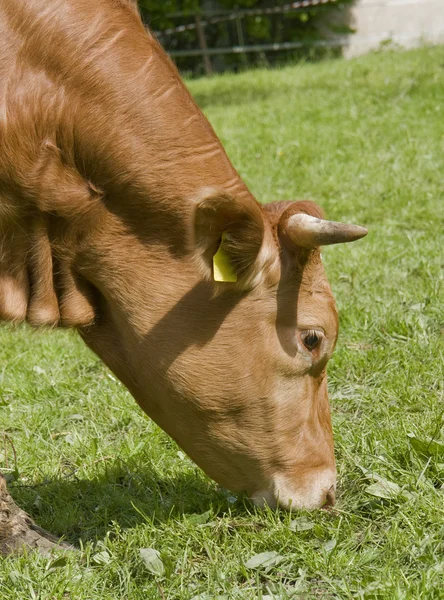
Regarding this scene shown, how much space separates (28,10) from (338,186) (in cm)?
585

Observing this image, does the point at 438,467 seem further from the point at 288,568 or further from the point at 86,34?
the point at 86,34

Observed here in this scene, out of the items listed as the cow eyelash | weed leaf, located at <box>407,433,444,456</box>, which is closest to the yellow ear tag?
the cow eyelash

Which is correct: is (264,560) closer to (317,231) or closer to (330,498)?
(330,498)

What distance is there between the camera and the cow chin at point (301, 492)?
3895mm

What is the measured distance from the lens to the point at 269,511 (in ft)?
12.7

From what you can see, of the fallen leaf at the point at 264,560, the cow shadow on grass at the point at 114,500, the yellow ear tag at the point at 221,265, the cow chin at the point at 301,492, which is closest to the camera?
the yellow ear tag at the point at 221,265

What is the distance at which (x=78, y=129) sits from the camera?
338 centimetres

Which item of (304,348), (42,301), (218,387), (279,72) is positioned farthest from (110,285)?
(279,72)

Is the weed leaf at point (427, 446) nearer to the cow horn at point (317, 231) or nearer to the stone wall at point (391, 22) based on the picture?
the cow horn at point (317, 231)

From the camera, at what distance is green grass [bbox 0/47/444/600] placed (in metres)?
3.52

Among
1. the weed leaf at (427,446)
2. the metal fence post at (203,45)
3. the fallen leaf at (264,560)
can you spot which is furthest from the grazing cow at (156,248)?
the metal fence post at (203,45)

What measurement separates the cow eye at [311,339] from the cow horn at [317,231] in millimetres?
376

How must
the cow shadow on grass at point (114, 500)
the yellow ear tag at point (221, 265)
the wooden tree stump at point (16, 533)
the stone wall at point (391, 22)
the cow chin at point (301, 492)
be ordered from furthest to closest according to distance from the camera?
the stone wall at point (391, 22) < the cow shadow on grass at point (114, 500) < the cow chin at point (301, 492) < the wooden tree stump at point (16, 533) < the yellow ear tag at point (221, 265)

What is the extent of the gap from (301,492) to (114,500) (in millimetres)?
913
